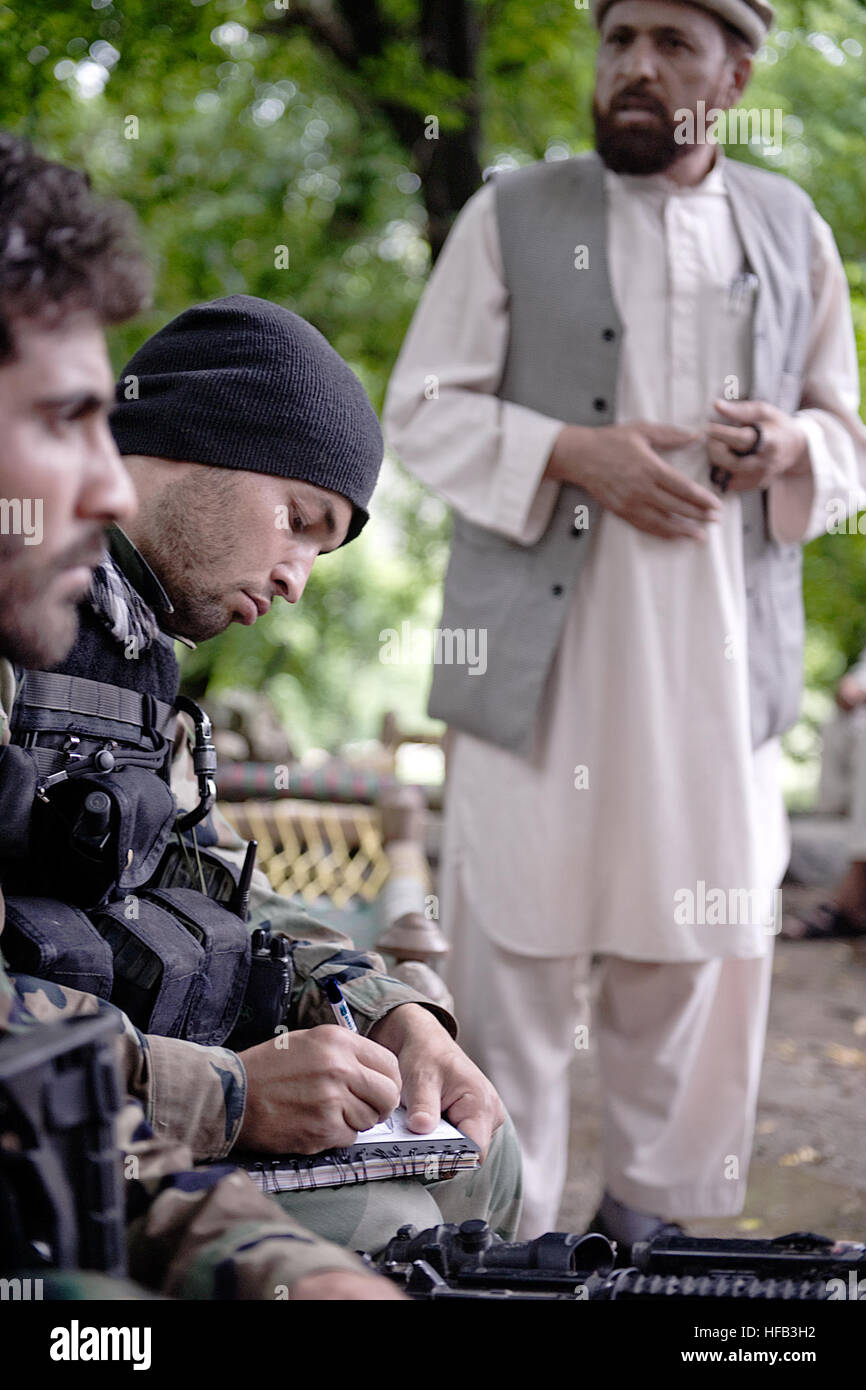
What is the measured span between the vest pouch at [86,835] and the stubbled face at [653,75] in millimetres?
1918

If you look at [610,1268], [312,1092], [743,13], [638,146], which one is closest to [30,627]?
[312,1092]

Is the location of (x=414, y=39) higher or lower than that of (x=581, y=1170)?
higher

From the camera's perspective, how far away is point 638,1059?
299cm

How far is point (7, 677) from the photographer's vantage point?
5.07 ft

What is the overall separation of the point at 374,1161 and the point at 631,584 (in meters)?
1.57

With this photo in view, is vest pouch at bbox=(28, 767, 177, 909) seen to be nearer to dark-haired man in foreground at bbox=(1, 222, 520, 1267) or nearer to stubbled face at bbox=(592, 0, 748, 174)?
dark-haired man in foreground at bbox=(1, 222, 520, 1267)

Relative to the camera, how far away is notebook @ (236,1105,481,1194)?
1.59 m

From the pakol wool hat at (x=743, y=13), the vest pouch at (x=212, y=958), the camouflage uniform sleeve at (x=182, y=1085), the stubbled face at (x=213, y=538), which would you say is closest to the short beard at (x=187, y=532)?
the stubbled face at (x=213, y=538)

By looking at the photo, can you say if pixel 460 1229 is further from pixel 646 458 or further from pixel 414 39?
pixel 414 39

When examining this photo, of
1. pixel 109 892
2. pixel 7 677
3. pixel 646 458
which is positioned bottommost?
pixel 109 892

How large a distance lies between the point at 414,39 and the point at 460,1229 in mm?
5161

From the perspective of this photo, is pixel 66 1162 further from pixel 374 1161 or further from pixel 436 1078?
pixel 436 1078
